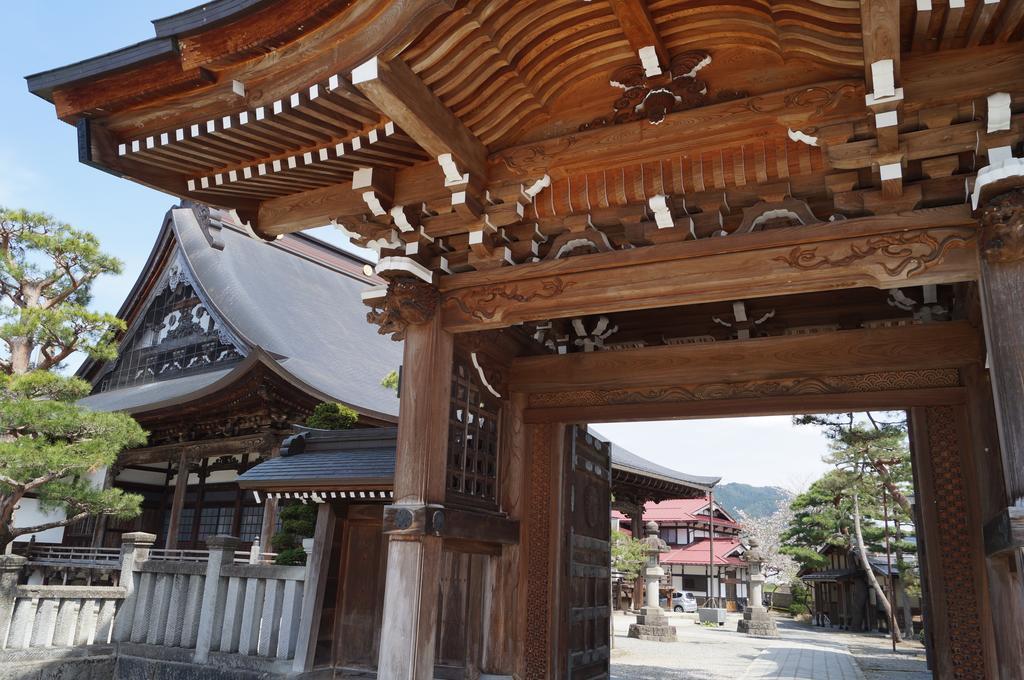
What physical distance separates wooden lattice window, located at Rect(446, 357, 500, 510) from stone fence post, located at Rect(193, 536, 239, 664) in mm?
3561

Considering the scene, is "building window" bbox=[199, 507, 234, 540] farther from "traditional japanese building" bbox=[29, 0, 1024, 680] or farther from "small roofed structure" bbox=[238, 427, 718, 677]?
"traditional japanese building" bbox=[29, 0, 1024, 680]

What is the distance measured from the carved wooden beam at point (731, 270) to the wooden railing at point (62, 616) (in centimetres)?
632

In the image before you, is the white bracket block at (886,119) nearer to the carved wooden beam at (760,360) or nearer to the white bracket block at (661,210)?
the white bracket block at (661,210)

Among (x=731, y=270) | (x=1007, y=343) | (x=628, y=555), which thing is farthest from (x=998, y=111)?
(x=628, y=555)

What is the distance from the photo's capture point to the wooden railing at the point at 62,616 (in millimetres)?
8000

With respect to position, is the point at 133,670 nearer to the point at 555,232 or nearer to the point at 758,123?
the point at 555,232

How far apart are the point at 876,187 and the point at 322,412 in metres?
8.51

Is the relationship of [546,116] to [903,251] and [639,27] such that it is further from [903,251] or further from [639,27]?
[903,251]

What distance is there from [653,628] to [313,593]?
15131 millimetres

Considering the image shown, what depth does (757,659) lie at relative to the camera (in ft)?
51.6

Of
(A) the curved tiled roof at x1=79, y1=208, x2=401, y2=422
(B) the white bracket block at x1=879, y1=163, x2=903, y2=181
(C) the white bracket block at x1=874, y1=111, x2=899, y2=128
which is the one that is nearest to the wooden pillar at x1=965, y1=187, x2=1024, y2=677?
(B) the white bracket block at x1=879, y1=163, x2=903, y2=181

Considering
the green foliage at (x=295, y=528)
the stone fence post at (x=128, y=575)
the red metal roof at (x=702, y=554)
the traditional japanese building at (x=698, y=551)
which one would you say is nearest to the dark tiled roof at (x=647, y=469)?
the green foliage at (x=295, y=528)

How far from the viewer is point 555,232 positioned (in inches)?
198

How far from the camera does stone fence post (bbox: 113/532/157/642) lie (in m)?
8.57
